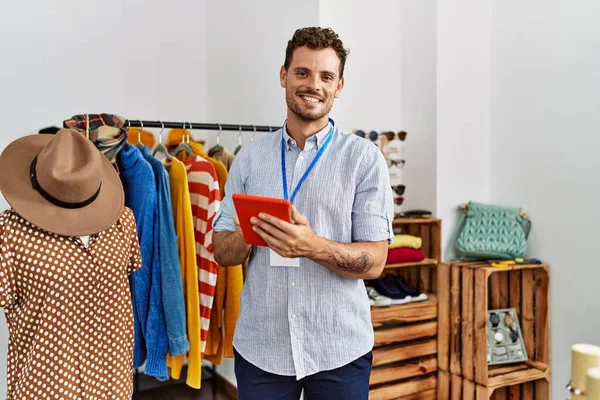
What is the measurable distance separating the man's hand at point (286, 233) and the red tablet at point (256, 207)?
1 centimetres

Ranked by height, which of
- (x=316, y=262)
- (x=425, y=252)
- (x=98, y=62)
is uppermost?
(x=98, y=62)

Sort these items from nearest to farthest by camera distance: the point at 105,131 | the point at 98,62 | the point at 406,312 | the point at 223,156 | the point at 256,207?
the point at 256,207
the point at 105,131
the point at 223,156
the point at 406,312
the point at 98,62

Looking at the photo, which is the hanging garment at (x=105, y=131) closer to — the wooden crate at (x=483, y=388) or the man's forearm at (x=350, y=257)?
the man's forearm at (x=350, y=257)

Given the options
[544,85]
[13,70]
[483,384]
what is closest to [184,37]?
[13,70]

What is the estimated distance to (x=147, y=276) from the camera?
2150 millimetres

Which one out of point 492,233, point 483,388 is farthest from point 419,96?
point 483,388

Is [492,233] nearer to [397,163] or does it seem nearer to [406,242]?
[406,242]

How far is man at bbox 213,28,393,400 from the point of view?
1459 millimetres

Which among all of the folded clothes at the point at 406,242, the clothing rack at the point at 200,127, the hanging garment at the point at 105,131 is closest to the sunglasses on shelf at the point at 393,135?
the folded clothes at the point at 406,242

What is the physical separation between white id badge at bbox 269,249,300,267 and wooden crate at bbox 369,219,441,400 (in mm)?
1324

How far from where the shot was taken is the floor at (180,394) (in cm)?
330

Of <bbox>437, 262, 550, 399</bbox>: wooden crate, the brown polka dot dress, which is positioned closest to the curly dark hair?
the brown polka dot dress

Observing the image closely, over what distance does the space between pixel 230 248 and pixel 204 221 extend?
0.86m

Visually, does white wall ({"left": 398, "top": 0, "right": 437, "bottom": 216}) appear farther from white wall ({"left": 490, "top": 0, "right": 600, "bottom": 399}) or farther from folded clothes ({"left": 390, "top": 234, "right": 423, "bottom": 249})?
white wall ({"left": 490, "top": 0, "right": 600, "bottom": 399})
